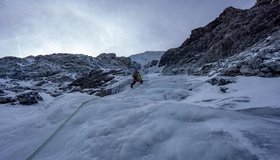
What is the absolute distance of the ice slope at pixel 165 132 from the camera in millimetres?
3031

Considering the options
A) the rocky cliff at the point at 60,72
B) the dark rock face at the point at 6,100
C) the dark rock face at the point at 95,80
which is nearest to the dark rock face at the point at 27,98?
the dark rock face at the point at 6,100

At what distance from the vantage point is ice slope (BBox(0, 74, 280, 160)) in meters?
3.03

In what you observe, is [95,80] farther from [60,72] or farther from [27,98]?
[60,72]

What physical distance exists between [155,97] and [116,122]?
10.3 feet

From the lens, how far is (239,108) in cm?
499

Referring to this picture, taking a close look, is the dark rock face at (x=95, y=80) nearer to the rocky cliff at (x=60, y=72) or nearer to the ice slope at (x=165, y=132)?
the rocky cliff at (x=60, y=72)

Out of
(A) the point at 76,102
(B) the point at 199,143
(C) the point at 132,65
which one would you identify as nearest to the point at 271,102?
(B) the point at 199,143

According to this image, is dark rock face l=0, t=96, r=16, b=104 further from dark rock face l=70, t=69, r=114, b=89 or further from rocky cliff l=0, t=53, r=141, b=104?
rocky cliff l=0, t=53, r=141, b=104

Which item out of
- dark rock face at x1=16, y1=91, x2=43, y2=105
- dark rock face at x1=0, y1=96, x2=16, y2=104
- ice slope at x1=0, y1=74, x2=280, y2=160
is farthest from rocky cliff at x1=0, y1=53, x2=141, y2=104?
ice slope at x1=0, y1=74, x2=280, y2=160

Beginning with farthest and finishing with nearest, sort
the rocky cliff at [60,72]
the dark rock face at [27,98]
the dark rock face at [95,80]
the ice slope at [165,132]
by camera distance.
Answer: the rocky cliff at [60,72] < the dark rock face at [95,80] < the dark rock face at [27,98] < the ice slope at [165,132]

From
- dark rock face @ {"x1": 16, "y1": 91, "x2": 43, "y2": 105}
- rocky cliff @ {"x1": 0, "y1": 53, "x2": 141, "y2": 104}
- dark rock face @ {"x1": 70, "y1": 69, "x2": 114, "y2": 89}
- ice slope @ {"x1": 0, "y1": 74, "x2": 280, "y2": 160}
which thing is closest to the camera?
ice slope @ {"x1": 0, "y1": 74, "x2": 280, "y2": 160}

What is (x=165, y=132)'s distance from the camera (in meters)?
3.79

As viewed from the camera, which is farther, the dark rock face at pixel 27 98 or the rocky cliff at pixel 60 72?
the rocky cliff at pixel 60 72

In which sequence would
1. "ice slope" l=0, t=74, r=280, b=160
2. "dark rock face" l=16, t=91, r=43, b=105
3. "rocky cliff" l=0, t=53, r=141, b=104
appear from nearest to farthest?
"ice slope" l=0, t=74, r=280, b=160 < "dark rock face" l=16, t=91, r=43, b=105 < "rocky cliff" l=0, t=53, r=141, b=104
